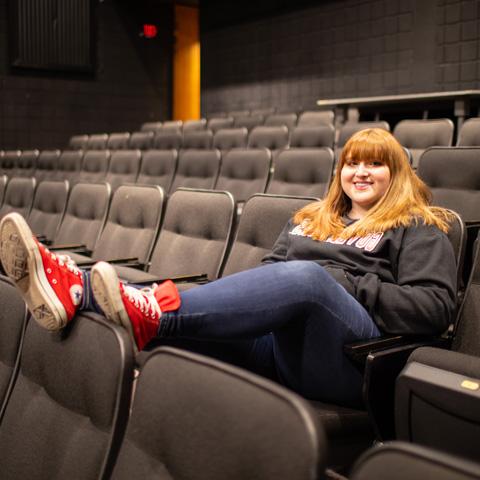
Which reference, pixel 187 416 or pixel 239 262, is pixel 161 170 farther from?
pixel 187 416

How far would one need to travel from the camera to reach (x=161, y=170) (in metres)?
2.11

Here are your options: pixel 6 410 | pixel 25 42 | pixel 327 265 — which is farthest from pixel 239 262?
pixel 25 42

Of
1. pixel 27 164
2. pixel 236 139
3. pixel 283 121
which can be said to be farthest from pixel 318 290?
pixel 27 164

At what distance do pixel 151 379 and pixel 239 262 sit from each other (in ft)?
2.18

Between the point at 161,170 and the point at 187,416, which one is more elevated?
the point at 161,170

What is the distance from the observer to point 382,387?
0.65 metres

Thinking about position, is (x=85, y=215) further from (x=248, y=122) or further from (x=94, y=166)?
(x=248, y=122)

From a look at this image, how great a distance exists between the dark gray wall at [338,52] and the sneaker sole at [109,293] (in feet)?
9.31

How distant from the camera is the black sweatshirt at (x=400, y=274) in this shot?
29.0 inches

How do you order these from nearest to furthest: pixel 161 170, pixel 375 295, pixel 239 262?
pixel 375 295 → pixel 239 262 → pixel 161 170

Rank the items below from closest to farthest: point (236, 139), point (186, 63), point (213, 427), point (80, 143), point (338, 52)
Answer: point (213, 427), point (236, 139), point (80, 143), point (338, 52), point (186, 63)

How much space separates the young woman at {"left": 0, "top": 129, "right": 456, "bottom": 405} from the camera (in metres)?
0.62

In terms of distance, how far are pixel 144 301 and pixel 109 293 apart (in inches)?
1.7

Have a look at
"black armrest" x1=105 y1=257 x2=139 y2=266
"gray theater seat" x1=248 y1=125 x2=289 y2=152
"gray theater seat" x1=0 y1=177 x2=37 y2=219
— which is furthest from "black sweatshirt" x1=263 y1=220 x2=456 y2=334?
"gray theater seat" x1=248 y1=125 x2=289 y2=152
